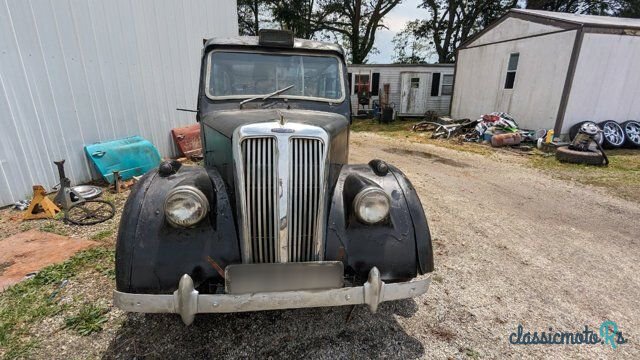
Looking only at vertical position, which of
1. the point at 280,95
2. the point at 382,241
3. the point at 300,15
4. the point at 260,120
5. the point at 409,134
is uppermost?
Answer: the point at 300,15

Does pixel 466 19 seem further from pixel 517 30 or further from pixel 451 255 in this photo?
pixel 451 255

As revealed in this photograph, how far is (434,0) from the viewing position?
2405 centimetres

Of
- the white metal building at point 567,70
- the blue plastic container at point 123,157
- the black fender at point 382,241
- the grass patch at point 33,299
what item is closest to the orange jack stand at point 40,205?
the blue plastic container at point 123,157

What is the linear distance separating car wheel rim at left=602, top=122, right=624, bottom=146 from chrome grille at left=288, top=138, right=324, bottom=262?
12.5 metres

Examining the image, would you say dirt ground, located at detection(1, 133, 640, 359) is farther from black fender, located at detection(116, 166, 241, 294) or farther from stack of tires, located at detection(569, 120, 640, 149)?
stack of tires, located at detection(569, 120, 640, 149)

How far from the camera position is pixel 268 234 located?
7.35 feet

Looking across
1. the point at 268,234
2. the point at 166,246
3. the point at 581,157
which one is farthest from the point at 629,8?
the point at 166,246

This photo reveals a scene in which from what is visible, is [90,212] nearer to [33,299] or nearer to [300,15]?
[33,299]

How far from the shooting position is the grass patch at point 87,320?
2.55m

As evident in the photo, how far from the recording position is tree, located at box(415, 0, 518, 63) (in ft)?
76.2

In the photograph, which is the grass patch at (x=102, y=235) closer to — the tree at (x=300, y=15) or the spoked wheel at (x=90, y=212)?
the spoked wheel at (x=90, y=212)

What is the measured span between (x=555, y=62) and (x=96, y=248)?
1381 cm

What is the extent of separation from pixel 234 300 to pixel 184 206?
72cm

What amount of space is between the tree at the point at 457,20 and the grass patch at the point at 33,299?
85.8 ft
